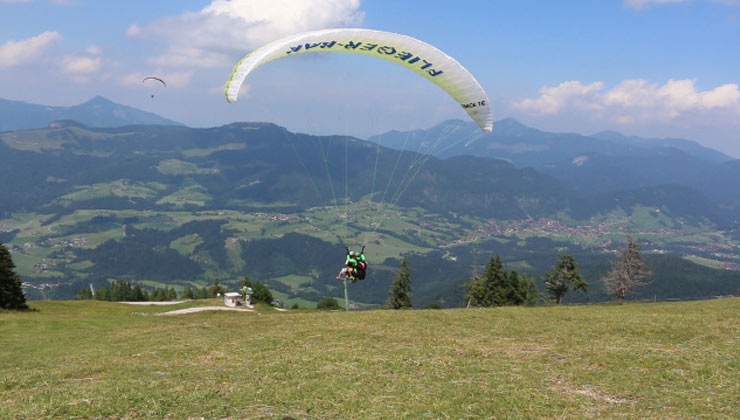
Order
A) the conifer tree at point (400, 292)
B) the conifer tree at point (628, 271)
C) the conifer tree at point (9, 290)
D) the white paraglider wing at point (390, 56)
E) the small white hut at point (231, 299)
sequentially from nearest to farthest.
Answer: the white paraglider wing at point (390, 56), the conifer tree at point (9, 290), the small white hut at point (231, 299), the conifer tree at point (628, 271), the conifer tree at point (400, 292)

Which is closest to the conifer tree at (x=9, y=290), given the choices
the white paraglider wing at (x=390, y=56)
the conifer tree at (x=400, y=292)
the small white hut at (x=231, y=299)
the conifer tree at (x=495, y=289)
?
the small white hut at (x=231, y=299)

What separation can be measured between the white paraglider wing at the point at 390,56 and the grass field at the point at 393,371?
1136 cm

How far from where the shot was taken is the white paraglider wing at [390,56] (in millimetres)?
21062

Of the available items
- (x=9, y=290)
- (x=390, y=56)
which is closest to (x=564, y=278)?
(x=390, y=56)

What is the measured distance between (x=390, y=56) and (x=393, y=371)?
16.6 metres

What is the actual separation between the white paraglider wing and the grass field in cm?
1136

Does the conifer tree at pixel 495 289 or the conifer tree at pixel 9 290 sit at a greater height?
the conifer tree at pixel 9 290

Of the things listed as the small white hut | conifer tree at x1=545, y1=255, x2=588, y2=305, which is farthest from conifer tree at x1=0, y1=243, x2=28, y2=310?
conifer tree at x1=545, y1=255, x2=588, y2=305

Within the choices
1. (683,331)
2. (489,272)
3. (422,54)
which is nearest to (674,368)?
(683,331)

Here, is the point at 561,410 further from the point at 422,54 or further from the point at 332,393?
the point at 422,54

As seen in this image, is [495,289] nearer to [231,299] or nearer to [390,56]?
[231,299]

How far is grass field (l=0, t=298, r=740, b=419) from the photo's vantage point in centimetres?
1058

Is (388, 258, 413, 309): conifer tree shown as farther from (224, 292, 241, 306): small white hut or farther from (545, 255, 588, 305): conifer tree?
(224, 292, 241, 306): small white hut

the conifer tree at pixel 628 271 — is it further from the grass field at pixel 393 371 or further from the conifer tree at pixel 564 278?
the grass field at pixel 393 371
